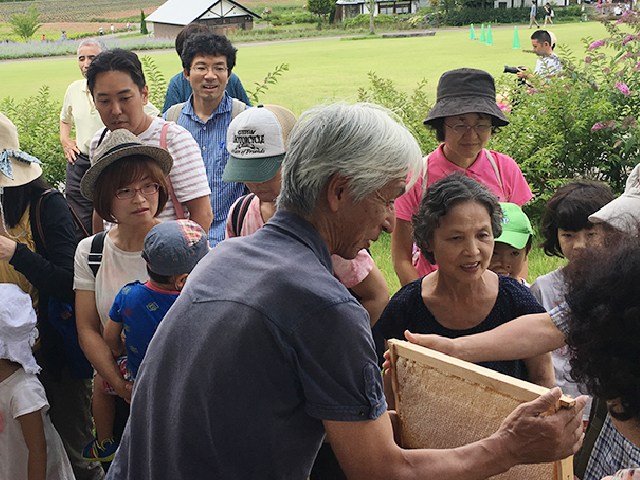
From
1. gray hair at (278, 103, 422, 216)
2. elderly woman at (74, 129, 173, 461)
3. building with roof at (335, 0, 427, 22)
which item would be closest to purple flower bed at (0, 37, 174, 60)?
elderly woman at (74, 129, 173, 461)

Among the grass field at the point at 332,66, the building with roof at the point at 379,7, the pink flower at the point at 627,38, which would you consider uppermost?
the building with roof at the point at 379,7

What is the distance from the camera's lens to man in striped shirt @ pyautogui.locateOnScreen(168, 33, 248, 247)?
193 inches

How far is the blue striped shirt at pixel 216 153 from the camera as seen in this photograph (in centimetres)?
466

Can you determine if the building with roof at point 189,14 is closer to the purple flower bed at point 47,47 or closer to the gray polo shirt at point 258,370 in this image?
the purple flower bed at point 47,47

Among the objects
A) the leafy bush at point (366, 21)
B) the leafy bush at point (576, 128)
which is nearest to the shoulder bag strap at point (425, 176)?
the leafy bush at point (576, 128)

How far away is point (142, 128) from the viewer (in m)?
4.18

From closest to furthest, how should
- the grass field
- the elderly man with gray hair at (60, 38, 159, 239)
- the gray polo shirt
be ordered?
the gray polo shirt, the elderly man with gray hair at (60, 38, 159, 239), the grass field

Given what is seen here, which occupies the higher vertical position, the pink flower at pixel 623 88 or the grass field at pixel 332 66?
Result: the pink flower at pixel 623 88

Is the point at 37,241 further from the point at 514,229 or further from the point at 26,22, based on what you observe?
the point at 26,22

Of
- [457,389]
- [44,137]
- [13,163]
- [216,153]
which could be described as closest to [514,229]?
[457,389]

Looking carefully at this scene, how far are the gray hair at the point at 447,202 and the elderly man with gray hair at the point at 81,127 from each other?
3.31m

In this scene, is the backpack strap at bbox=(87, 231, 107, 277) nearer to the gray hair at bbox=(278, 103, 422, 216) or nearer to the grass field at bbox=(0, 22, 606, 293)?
the gray hair at bbox=(278, 103, 422, 216)

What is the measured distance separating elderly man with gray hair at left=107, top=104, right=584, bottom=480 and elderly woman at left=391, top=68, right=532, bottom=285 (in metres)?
1.94

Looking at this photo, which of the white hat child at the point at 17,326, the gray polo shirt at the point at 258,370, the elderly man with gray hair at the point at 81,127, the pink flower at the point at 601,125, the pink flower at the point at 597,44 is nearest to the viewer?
the gray polo shirt at the point at 258,370
